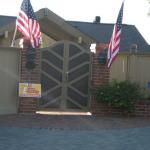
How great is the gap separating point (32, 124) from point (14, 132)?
132cm

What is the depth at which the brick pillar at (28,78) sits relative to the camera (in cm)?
1405

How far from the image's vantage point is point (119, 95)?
14.1m

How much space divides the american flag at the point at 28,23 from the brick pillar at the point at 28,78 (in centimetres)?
35

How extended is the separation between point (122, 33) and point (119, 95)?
1386 centimetres

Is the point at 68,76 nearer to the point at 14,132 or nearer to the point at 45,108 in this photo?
the point at 45,108

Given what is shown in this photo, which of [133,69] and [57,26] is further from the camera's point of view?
[57,26]

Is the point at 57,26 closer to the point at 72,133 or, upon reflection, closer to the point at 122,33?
the point at 72,133

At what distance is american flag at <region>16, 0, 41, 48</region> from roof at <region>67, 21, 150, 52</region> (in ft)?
38.5

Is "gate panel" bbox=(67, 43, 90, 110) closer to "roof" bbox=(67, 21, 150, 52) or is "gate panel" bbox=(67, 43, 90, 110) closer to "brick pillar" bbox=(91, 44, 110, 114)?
"brick pillar" bbox=(91, 44, 110, 114)

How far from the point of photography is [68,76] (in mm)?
14547

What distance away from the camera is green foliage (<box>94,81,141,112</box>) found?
46.3 feet

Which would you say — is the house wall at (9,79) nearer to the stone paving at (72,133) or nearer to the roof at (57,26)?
the stone paving at (72,133)

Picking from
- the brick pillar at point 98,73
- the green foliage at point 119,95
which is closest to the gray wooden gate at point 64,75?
the brick pillar at point 98,73

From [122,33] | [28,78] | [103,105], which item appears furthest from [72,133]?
[122,33]
